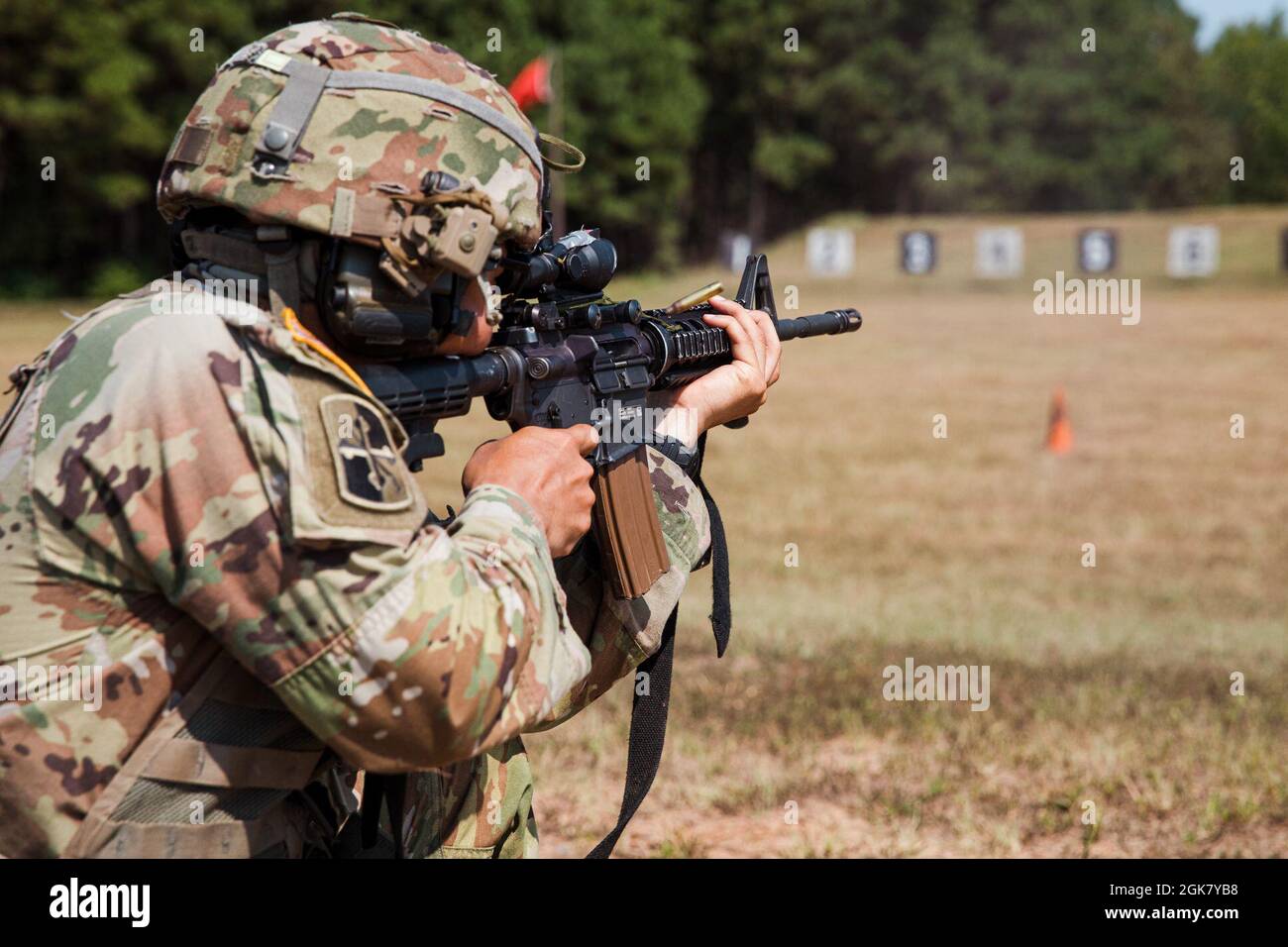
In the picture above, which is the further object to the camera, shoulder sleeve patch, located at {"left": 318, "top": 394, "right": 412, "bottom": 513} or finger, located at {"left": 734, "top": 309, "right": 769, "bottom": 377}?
finger, located at {"left": 734, "top": 309, "right": 769, "bottom": 377}

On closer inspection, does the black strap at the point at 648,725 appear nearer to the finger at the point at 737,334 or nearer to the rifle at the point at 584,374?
the rifle at the point at 584,374

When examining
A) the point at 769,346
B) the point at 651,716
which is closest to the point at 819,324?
the point at 769,346

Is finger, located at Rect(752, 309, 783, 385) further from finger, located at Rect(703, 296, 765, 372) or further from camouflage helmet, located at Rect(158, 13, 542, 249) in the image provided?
camouflage helmet, located at Rect(158, 13, 542, 249)

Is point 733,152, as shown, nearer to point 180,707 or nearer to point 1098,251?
point 1098,251

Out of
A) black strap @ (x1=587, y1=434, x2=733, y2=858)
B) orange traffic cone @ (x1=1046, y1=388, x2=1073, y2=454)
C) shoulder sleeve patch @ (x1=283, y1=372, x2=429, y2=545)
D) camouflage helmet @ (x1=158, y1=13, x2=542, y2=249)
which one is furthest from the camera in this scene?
orange traffic cone @ (x1=1046, y1=388, x2=1073, y2=454)

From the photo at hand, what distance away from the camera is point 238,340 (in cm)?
196

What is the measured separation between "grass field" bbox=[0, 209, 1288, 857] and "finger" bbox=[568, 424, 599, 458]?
185 cm

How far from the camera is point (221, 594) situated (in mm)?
1878

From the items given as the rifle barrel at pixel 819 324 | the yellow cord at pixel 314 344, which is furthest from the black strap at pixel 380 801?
the rifle barrel at pixel 819 324

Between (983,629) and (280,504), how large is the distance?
5.83m

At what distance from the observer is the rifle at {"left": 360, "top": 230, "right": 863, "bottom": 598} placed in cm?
246

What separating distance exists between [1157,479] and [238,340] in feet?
39.8

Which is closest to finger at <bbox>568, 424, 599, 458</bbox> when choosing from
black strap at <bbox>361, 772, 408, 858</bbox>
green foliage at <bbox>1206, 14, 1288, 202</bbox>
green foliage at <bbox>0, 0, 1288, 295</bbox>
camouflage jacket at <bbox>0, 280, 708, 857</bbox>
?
camouflage jacket at <bbox>0, 280, 708, 857</bbox>

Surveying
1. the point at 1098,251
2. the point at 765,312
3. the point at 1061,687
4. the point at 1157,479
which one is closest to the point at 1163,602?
the point at 1061,687
